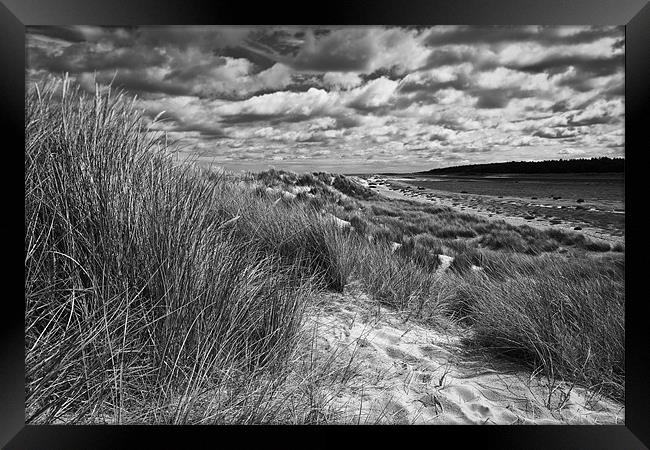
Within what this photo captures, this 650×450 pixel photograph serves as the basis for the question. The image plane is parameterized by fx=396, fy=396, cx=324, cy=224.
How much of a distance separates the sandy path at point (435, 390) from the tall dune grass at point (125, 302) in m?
0.31

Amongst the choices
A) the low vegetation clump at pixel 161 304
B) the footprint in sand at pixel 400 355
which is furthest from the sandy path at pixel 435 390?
the low vegetation clump at pixel 161 304

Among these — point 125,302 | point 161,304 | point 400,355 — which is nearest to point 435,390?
point 400,355

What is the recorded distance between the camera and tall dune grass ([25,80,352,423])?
133 cm

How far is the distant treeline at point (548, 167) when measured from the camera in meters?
1.86

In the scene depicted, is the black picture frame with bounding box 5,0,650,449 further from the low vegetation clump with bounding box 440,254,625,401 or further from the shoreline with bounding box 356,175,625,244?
the shoreline with bounding box 356,175,625,244

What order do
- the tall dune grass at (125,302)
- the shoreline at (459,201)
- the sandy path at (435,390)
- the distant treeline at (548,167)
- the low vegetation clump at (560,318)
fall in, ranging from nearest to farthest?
1. the tall dune grass at (125,302)
2. the sandy path at (435,390)
3. the low vegetation clump at (560,318)
4. the distant treeline at (548,167)
5. the shoreline at (459,201)

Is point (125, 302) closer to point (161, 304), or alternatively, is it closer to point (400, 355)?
point (161, 304)

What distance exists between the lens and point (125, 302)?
139 cm

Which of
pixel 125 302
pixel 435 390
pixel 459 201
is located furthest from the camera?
pixel 459 201

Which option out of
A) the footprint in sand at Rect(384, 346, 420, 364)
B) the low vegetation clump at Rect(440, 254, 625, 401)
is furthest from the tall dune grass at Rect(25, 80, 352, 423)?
the low vegetation clump at Rect(440, 254, 625, 401)

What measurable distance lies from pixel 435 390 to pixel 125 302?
50.0 inches
